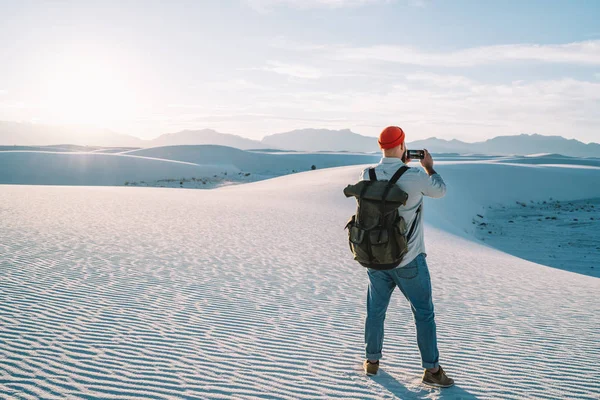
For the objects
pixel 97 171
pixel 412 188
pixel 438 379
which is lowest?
pixel 438 379

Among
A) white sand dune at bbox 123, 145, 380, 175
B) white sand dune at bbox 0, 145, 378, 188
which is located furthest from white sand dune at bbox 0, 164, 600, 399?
white sand dune at bbox 123, 145, 380, 175

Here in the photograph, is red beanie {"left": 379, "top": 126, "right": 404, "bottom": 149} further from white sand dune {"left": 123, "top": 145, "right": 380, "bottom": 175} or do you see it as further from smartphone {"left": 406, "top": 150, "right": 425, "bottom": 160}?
white sand dune {"left": 123, "top": 145, "right": 380, "bottom": 175}

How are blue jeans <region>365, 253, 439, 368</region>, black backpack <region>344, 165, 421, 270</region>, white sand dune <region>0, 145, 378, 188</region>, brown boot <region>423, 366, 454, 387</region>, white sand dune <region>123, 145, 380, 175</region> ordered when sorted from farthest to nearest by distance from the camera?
white sand dune <region>123, 145, 380, 175</region>
white sand dune <region>0, 145, 378, 188</region>
brown boot <region>423, 366, 454, 387</region>
blue jeans <region>365, 253, 439, 368</region>
black backpack <region>344, 165, 421, 270</region>

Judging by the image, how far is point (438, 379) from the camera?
12.1ft

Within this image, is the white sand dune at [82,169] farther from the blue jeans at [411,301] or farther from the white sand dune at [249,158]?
the blue jeans at [411,301]

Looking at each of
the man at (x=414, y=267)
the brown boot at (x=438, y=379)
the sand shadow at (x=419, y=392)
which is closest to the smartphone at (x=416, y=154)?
the man at (x=414, y=267)

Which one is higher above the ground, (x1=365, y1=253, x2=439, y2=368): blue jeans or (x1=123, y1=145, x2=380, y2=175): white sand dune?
(x1=123, y1=145, x2=380, y2=175): white sand dune

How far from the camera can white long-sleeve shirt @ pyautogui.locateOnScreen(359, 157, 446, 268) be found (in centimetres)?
339

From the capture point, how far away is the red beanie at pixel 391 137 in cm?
350

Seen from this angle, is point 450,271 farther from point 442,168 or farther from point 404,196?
point 442,168

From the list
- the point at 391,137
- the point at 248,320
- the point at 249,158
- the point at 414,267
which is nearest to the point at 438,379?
the point at 414,267

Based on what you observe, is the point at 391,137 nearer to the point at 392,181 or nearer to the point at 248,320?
the point at 392,181

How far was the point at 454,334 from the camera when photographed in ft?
17.2

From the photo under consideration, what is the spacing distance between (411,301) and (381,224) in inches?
25.8
